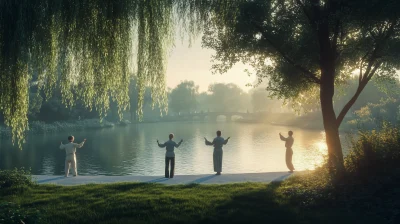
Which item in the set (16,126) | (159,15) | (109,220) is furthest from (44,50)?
(109,220)

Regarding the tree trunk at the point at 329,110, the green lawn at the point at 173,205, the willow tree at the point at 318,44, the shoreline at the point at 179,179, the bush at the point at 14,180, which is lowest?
the shoreline at the point at 179,179

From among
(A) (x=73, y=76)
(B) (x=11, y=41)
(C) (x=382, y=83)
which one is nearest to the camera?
(B) (x=11, y=41)

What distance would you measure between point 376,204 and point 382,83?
11.8m

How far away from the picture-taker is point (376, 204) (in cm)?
796

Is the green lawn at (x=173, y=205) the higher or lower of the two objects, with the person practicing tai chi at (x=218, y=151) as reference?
lower

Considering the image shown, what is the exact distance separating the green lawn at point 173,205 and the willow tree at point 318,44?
98.1 inches

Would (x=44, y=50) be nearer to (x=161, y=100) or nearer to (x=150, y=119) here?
(x=161, y=100)

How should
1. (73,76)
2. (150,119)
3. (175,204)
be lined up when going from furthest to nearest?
(150,119), (175,204), (73,76)

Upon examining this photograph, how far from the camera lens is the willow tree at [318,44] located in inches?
483

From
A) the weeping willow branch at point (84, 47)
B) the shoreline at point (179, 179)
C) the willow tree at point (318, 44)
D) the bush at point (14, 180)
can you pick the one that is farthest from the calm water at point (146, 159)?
the weeping willow branch at point (84, 47)

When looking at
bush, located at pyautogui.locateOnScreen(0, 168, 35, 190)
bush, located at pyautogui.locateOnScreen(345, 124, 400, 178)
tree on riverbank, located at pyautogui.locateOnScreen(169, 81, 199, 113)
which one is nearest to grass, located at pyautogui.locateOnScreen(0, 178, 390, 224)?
bush, located at pyautogui.locateOnScreen(0, 168, 35, 190)

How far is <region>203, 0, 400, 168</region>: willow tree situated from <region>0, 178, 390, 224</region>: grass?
244 centimetres

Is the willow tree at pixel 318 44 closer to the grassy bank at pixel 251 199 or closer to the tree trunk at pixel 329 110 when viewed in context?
the tree trunk at pixel 329 110

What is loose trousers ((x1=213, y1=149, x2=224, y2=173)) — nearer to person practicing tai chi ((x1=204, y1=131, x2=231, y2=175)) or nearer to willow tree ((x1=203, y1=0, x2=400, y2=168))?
person practicing tai chi ((x1=204, y1=131, x2=231, y2=175))
